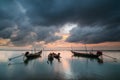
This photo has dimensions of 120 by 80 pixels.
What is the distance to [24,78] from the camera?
18812 mm

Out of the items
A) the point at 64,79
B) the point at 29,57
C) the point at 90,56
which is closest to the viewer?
the point at 64,79

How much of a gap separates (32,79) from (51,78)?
261 centimetres

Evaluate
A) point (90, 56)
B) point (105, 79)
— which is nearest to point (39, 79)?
point (105, 79)

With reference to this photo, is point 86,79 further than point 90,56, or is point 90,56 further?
point 90,56

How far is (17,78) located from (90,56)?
143 ft

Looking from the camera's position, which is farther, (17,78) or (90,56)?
(90,56)

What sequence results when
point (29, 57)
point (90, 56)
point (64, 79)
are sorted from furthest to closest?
point (90, 56) < point (29, 57) < point (64, 79)

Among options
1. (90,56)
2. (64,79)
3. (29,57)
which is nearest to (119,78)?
(64,79)

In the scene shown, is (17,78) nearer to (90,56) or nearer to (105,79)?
(105,79)

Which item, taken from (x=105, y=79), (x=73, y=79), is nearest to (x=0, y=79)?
(x=73, y=79)

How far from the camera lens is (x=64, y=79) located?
18.4 meters

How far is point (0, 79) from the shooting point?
18.4 meters

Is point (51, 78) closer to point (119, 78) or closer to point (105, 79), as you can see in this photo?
point (105, 79)

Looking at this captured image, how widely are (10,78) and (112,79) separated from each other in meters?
14.2
